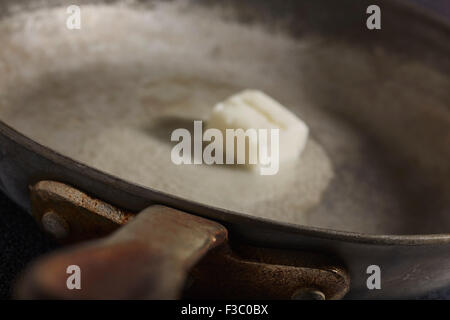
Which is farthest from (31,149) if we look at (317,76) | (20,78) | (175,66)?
(317,76)

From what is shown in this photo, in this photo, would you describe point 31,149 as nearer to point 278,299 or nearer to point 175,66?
point 278,299

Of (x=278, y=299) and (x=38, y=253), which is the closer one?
(x=278, y=299)

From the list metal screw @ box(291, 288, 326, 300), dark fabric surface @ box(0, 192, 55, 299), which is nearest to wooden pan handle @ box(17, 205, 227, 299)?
metal screw @ box(291, 288, 326, 300)

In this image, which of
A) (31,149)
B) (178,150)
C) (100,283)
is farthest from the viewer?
(178,150)

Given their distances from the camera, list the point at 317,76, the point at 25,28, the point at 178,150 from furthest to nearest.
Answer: the point at 317,76 → the point at 25,28 → the point at 178,150

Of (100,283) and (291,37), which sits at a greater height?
(291,37)

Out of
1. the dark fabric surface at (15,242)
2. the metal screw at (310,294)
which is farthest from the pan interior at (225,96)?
the metal screw at (310,294)
